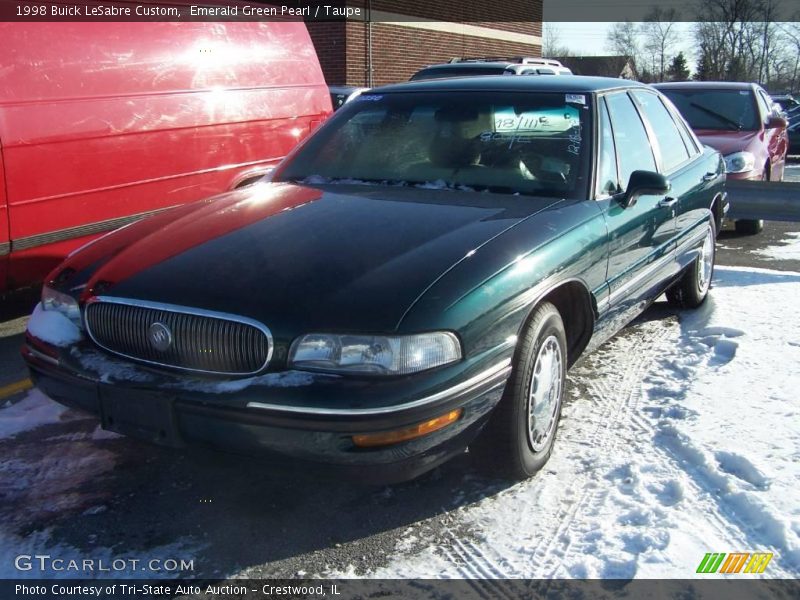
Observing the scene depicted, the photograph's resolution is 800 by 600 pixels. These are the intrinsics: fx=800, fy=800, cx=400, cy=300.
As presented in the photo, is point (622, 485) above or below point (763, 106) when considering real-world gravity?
below

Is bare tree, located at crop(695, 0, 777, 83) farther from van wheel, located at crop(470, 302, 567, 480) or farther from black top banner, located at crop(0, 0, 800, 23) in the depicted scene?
van wheel, located at crop(470, 302, 567, 480)

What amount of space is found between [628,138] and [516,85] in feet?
2.27

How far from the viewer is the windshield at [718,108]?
9195 millimetres

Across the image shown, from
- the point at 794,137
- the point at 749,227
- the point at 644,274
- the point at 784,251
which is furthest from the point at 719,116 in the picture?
the point at 794,137

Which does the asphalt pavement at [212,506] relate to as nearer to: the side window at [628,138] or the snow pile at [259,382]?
the snow pile at [259,382]

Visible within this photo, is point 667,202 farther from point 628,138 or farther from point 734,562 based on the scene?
point 734,562

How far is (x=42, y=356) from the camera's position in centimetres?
312

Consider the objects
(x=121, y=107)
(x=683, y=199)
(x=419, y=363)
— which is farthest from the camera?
(x=121, y=107)

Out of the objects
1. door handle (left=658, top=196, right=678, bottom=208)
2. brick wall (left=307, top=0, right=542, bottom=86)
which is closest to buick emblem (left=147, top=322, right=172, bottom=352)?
door handle (left=658, top=196, right=678, bottom=208)

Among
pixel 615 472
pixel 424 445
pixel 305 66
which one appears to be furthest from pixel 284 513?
pixel 305 66

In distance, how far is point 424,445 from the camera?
2682mm

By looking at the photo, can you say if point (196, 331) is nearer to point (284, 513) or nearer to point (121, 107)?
point (284, 513)

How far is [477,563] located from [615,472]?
2.87 feet

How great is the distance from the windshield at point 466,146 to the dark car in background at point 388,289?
0.01 meters
